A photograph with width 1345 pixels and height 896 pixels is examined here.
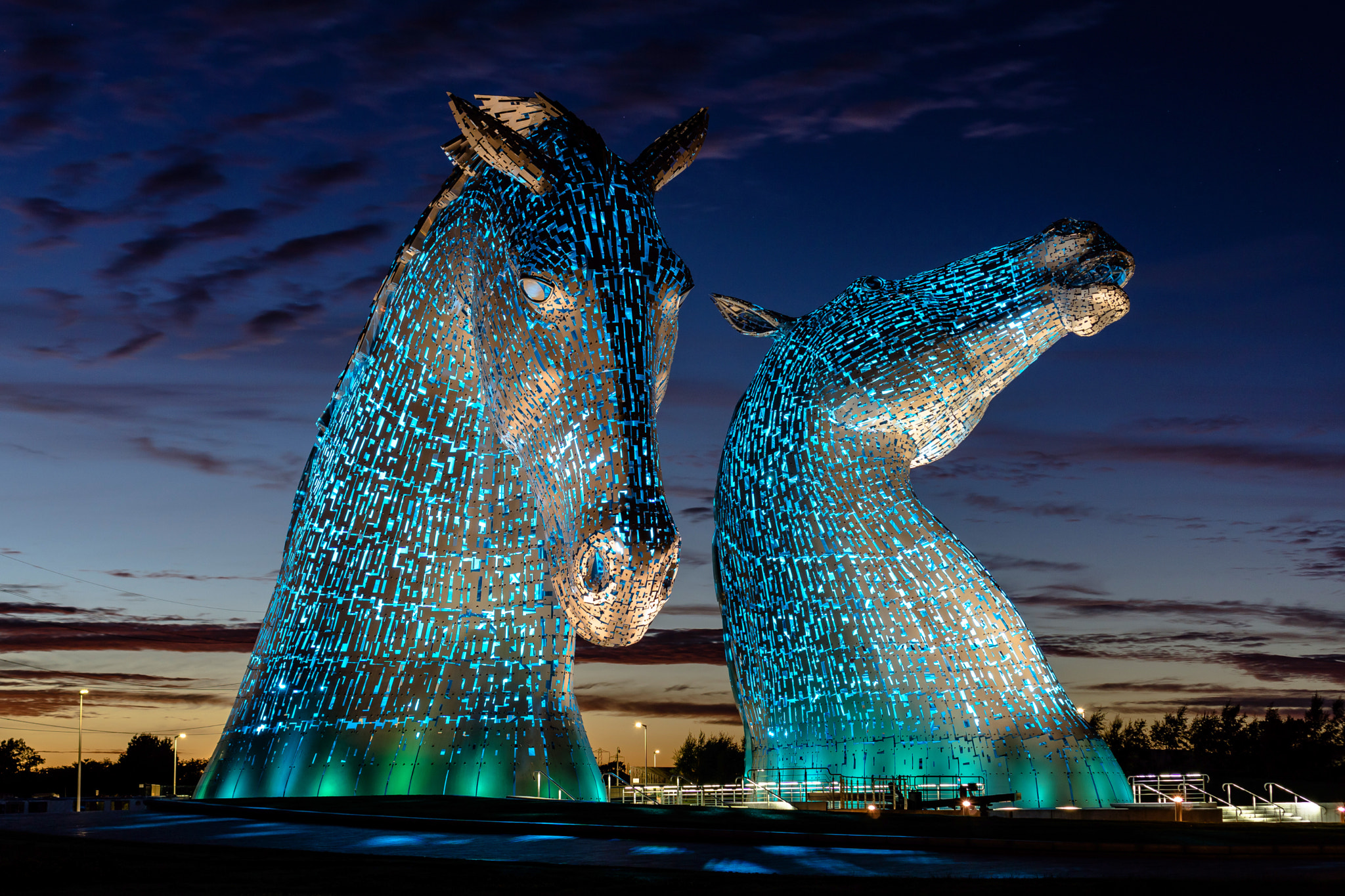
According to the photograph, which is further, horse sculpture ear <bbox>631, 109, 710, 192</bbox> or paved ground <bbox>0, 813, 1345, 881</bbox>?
horse sculpture ear <bbox>631, 109, 710, 192</bbox>

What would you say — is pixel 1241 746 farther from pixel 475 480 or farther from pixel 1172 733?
pixel 475 480

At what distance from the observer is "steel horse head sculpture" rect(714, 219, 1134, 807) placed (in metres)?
12.7

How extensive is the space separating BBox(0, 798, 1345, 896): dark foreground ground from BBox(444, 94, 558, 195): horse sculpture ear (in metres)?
2.91

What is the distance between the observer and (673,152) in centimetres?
641

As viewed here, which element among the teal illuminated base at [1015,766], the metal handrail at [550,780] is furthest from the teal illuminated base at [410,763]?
the teal illuminated base at [1015,766]

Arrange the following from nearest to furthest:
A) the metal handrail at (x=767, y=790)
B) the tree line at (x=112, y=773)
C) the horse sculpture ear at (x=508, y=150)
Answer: the horse sculpture ear at (x=508, y=150)
the metal handrail at (x=767, y=790)
the tree line at (x=112, y=773)

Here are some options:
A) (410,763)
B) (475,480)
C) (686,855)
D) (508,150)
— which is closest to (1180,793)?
(475,480)

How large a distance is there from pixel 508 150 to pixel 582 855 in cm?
311

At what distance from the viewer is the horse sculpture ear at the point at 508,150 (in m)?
5.50

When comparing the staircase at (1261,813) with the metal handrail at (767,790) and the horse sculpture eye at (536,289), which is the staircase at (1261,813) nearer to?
the metal handrail at (767,790)

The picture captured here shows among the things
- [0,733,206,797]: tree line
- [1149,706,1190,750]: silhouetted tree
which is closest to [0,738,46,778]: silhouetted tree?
[0,733,206,797]: tree line

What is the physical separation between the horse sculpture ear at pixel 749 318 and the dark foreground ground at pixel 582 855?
9.28 metres

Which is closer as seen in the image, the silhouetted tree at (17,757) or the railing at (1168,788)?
the railing at (1168,788)

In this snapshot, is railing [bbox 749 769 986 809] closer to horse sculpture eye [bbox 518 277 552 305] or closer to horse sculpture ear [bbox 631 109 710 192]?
horse sculpture ear [bbox 631 109 710 192]
